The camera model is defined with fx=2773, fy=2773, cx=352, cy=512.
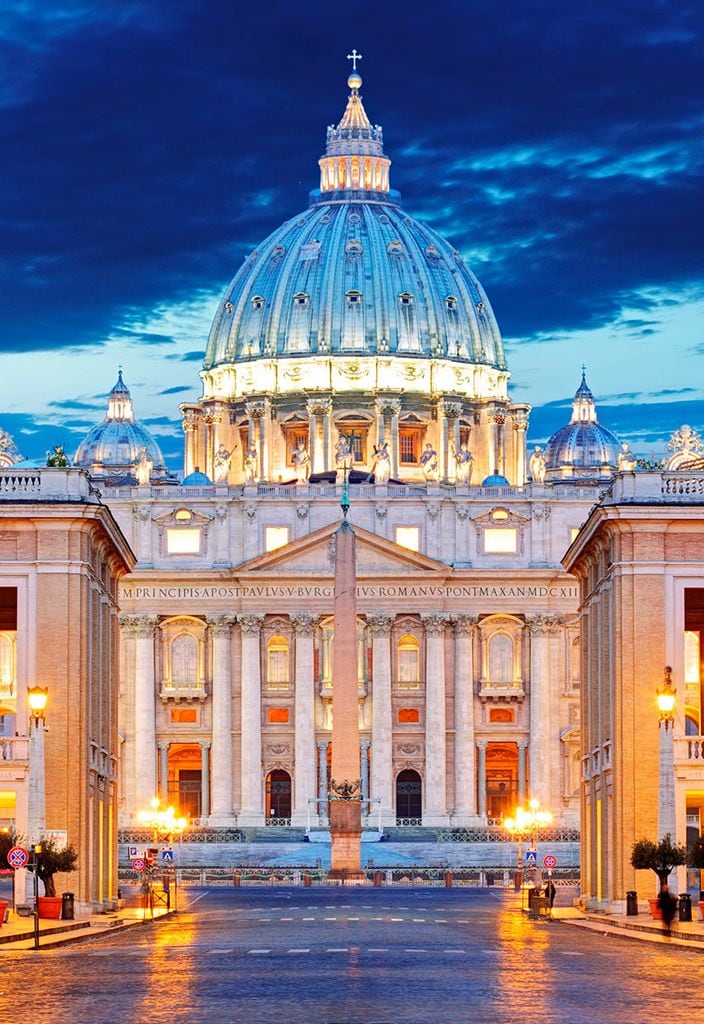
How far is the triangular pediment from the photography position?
517 feet

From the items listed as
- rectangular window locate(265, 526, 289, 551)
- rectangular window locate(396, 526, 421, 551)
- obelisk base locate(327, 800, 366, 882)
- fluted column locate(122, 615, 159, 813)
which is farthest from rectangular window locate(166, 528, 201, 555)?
obelisk base locate(327, 800, 366, 882)

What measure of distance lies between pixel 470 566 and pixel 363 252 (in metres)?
43.6

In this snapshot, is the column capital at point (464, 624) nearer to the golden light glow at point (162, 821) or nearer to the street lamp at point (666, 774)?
the golden light glow at point (162, 821)

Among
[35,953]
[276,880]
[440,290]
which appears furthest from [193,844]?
[35,953]

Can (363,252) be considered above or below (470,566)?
above

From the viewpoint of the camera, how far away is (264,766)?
159000 millimetres

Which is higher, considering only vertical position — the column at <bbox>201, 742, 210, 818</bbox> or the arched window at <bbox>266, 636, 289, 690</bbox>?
the arched window at <bbox>266, 636, 289, 690</bbox>

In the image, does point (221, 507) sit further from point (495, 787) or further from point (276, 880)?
point (276, 880)

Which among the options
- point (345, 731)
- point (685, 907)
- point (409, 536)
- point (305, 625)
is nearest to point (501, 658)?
point (409, 536)

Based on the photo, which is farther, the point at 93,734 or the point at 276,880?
the point at 276,880

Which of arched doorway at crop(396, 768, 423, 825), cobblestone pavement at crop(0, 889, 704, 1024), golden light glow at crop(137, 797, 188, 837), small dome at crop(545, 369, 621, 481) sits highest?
small dome at crop(545, 369, 621, 481)

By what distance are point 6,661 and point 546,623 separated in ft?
119

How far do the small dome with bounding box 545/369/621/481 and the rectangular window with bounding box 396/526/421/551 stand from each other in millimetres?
28072

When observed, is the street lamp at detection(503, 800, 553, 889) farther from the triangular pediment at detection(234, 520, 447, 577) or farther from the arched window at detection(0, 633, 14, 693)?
the arched window at detection(0, 633, 14, 693)
